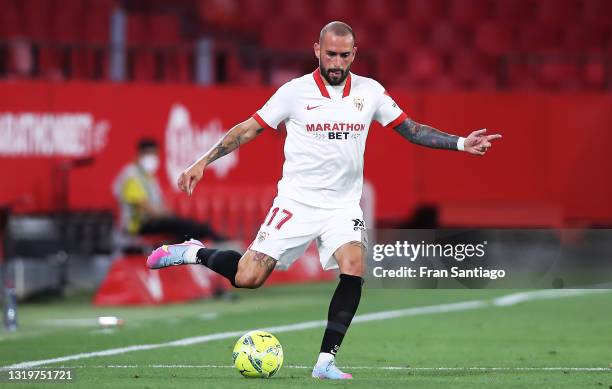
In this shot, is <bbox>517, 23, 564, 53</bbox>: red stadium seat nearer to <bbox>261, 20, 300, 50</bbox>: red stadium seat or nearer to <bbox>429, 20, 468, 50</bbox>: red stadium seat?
<bbox>429, 20, 468, 50</bbox>: red stadium seat

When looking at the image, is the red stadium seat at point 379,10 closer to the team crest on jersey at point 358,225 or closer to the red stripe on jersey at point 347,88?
the red stripe on jersey at point 347,88

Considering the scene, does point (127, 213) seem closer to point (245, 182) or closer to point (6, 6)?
point (245, 182)

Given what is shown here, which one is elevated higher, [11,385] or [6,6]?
[6,6]

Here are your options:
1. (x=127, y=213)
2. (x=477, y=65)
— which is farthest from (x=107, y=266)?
(x=477, y=65)

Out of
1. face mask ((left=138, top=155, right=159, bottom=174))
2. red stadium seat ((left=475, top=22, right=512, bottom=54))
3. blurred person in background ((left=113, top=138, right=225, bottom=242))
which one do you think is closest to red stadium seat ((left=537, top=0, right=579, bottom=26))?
red stadium seat ((left=475, top=22, right=512, bottom=54))

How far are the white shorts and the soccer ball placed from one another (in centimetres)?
69

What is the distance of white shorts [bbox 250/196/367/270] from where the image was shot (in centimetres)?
891

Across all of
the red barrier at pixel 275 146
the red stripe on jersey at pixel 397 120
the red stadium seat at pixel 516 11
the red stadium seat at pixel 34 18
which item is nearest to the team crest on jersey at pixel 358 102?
the red stripe on jersey at pixel 397 120

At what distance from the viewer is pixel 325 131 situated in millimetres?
8938

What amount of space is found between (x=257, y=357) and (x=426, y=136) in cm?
186

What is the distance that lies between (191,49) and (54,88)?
7.40 feet

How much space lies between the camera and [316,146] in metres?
8.95

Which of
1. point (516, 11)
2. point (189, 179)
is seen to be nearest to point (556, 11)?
point (516, 11)

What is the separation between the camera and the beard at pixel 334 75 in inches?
349
